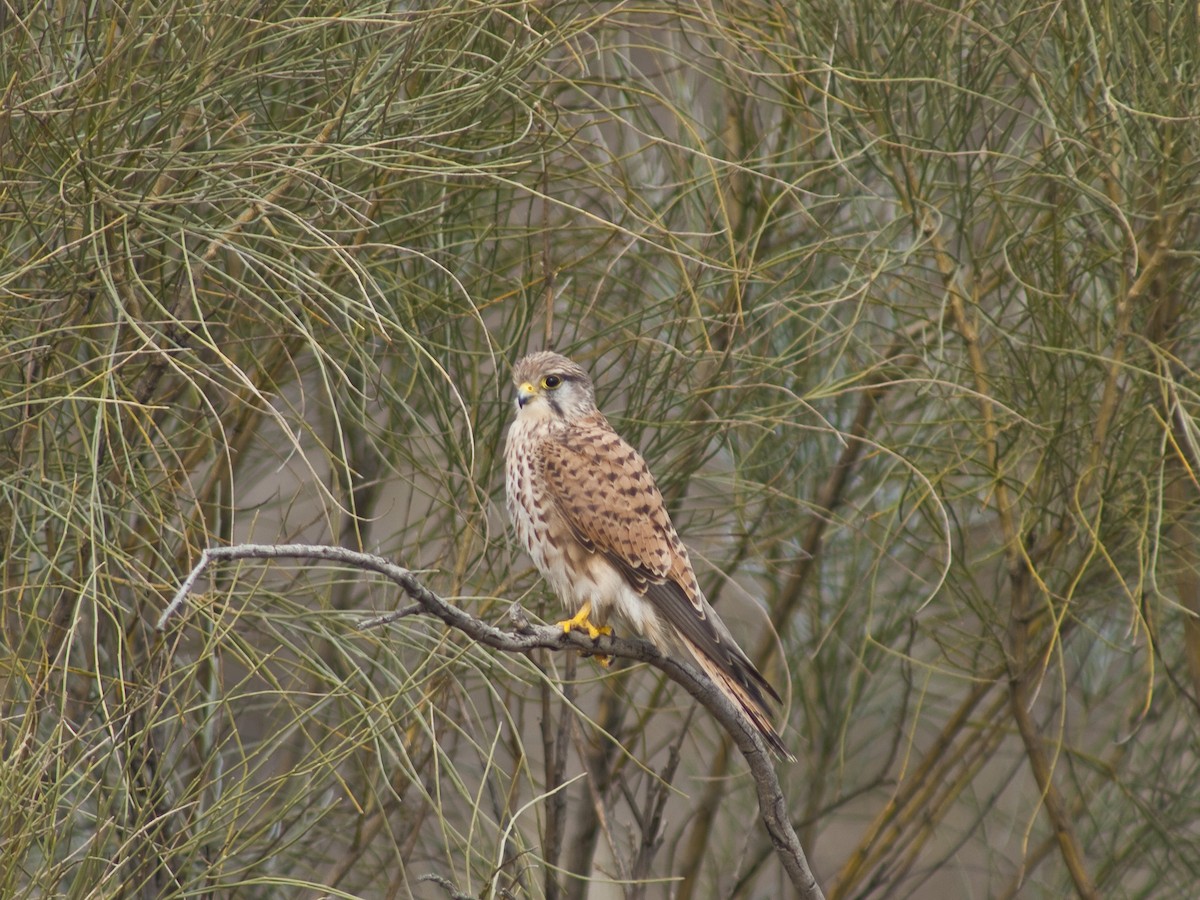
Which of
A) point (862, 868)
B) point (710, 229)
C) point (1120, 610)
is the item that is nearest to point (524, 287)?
point (710, 229)

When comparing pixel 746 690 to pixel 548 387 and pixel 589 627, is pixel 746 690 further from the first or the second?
pixel 548 387

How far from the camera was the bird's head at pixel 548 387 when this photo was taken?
8.29ft

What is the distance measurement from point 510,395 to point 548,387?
0.20 metres

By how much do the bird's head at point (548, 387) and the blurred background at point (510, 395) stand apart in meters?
0.06

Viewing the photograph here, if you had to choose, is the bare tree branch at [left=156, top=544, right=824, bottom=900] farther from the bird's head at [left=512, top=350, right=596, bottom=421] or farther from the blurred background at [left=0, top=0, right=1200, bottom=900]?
the bird's head at [left=512, top=350, right=596, bottom=421]

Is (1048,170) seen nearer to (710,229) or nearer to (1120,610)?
(710,229)

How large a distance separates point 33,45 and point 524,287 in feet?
2.58

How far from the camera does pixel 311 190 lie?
2137mm

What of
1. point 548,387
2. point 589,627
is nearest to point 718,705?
point 589,627

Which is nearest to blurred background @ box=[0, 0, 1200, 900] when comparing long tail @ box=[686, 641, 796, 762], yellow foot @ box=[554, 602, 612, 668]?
yellow foot @ box=[554, 602, 612, 668]

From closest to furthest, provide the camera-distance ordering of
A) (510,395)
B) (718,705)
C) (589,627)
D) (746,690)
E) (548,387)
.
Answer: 1. (718,705)
2. (746,690)
3. (589,627)
4. (548,387)
5. (510,395)

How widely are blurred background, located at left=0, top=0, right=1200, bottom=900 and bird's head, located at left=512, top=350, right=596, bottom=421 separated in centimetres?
6

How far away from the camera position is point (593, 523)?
2.43 m

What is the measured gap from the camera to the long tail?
2.10m
